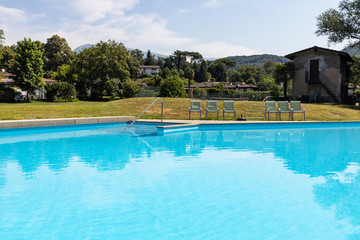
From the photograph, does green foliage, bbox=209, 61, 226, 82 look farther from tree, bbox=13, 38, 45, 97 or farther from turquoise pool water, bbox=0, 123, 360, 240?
turquoise pool water, bbox=0, 123, 360, 240

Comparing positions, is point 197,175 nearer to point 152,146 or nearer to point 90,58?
point 152,146

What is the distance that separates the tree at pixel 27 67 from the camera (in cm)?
3190

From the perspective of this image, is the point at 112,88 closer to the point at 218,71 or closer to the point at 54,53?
the point at 54,53

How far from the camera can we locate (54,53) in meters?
63.8

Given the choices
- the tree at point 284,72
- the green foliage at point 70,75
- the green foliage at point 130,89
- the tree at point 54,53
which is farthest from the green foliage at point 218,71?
the tree at point 284,72

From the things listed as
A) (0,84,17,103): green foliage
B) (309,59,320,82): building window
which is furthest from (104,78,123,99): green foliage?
(309,59,320,82): building window

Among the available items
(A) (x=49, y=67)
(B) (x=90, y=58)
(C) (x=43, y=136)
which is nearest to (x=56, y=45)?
(A) (x=49, y=67)

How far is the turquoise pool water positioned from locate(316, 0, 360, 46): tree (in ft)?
71.7

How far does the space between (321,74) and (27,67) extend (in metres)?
31.4

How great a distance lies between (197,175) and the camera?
554 cm

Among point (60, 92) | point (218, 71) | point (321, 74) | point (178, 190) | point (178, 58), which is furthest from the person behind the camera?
point (178, 58)

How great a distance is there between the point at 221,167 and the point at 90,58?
37.7 m

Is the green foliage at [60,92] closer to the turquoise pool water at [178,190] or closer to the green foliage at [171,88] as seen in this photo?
the green foliage at [171,88]

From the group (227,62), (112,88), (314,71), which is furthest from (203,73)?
(314,71)
